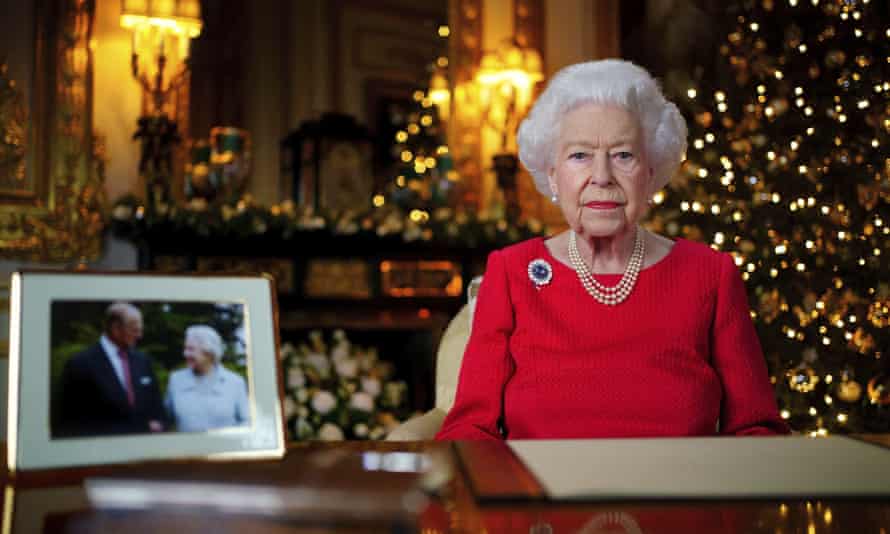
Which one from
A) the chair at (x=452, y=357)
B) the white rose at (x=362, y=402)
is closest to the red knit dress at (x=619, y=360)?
the chair at (x=452, y=357)

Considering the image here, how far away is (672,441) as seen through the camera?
3.40 feet

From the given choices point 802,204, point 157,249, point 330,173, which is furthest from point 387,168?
point 802,204

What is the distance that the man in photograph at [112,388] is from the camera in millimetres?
858

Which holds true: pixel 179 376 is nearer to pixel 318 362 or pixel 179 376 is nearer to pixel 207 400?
pixel 207 400

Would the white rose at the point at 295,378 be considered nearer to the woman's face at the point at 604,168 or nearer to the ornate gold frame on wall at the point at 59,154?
the ornate gold frame on wall at the point at 59,154

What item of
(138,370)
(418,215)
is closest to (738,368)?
(138,370)

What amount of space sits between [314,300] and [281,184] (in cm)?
78

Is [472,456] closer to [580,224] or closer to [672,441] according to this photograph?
[672,441]

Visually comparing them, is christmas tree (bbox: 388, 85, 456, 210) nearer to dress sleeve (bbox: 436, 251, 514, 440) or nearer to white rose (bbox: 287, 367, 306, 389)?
white rose (bbox: 287, 367, 306, 389)

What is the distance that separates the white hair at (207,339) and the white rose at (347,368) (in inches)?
86.0

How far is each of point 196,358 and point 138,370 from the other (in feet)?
0.22

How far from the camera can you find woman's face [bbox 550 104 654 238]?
149 centimetres

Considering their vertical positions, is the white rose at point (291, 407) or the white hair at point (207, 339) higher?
the white hair at point (207, 339)

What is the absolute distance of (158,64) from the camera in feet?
13.7
